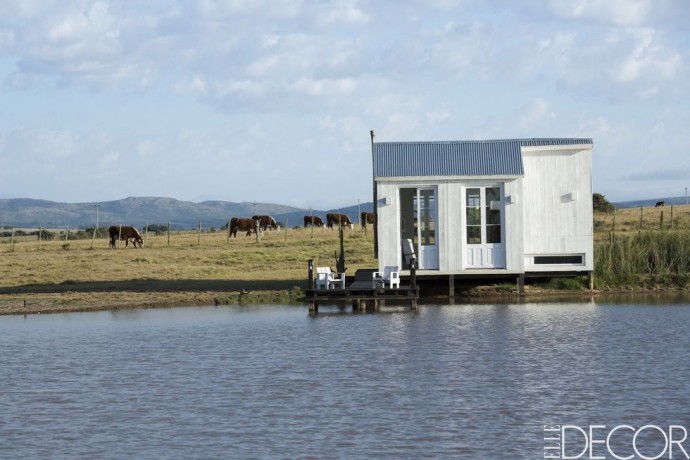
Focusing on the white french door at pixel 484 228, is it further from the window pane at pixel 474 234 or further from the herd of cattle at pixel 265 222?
the herd of cattle at pixel 265 222

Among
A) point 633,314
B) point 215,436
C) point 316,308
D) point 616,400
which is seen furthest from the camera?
point 316,308

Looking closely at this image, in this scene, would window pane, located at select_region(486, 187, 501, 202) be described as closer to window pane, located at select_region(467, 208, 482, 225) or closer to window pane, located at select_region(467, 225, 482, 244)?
window pane, located at select_region(467, 208, 482, 225)

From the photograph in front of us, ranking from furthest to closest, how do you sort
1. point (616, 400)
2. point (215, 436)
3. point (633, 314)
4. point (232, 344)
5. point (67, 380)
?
point (633, 314), point (232, 344), point (67, 380), point (616, 400), point (215, 436)

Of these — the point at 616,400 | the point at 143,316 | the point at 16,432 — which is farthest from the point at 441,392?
the point at 143,316

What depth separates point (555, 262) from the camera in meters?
29.6

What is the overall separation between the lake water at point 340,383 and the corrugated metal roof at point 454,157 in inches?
175

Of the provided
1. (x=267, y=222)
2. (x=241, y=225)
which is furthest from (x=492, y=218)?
(x=267, y=222)

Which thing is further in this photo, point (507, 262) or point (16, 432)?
point (507, 262)

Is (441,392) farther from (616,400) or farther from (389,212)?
(389,212)

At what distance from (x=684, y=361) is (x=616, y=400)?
349 centimetres

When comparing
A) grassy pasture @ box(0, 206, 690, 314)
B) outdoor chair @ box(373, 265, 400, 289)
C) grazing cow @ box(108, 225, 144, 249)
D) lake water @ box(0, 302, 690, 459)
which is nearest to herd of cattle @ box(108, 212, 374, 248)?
grazing cow @ box(108, 225, 144, 249)

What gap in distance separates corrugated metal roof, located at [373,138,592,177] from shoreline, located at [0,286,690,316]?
3211 mm

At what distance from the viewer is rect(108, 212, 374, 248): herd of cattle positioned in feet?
171

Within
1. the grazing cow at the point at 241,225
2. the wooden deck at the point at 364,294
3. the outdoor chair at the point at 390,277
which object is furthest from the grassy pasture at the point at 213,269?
the grazing cow at the point at 241,225
